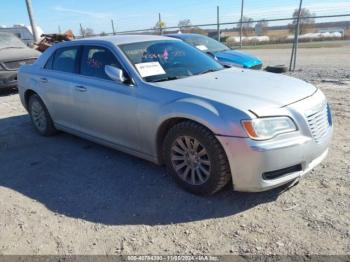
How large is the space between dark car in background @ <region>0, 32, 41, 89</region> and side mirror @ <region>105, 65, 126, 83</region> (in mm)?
7043

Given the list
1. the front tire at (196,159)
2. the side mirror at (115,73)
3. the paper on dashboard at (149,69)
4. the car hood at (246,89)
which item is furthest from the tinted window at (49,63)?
the front tire at (196,159)

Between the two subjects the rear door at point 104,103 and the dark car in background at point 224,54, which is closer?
the rear door at point 104,103

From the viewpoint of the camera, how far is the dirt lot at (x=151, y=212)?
2861 millimetres

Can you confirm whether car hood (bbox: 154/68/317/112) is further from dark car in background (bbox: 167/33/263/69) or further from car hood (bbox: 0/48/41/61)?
car hood (bbox: 0/48/41/61)

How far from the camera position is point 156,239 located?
2.96 metres

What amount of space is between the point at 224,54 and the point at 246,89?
A: 19.7ft

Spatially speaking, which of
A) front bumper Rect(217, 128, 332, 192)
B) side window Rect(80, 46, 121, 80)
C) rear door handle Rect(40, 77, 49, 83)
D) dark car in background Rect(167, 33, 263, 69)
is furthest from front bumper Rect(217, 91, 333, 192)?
dark car in background Rect(167, 33, 263, 69)

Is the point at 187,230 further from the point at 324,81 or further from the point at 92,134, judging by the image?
the point at 324,81

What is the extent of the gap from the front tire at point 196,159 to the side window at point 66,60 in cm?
207

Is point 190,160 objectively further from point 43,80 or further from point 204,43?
point 204,43

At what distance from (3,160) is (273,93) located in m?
3.85

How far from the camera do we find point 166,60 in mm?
4250

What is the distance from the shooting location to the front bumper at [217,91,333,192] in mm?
2993

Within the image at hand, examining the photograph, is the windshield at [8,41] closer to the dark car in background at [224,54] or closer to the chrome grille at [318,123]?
the dark car in background at [224,54]
